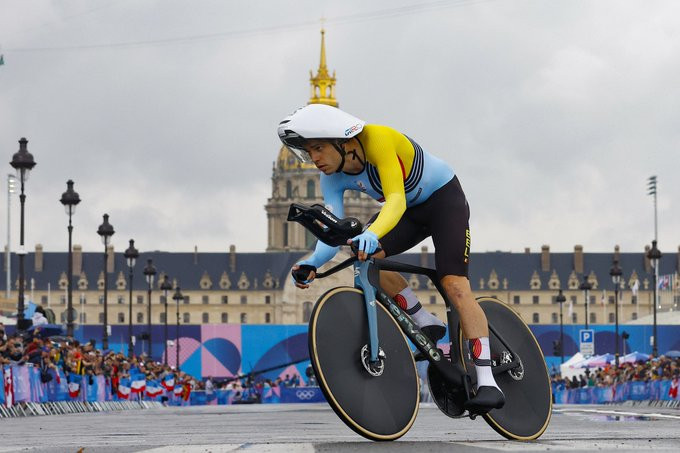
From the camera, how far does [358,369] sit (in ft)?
24.6

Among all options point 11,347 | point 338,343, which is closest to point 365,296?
point 338,343

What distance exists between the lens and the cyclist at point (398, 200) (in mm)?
7633

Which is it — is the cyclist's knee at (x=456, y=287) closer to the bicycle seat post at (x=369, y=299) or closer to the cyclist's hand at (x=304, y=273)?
the bicycle seat post at (x=369, y=299)

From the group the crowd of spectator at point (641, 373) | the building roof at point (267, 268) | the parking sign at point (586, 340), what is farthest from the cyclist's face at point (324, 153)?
the building roof at point (267, 268)

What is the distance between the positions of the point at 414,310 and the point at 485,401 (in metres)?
0.71

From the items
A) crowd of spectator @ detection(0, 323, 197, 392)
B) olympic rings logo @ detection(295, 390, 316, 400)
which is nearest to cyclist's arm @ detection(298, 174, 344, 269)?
crowd of spectator @ detection(0, 323, 197, 392)

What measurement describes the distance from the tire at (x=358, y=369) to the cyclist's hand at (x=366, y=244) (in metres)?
0.29

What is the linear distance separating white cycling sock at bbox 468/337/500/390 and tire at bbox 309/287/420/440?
52 centimetres

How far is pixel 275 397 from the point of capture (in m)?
62.0

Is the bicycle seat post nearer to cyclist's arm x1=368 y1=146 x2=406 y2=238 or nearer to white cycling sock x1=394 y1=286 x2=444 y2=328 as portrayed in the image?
cyclist's arm x1=368 y1=146 x2=406 y2=238

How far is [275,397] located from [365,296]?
5475 centimetres

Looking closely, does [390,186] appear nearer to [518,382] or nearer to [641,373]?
[518,382]

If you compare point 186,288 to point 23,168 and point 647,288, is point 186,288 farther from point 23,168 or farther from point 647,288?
Result: point 23,168

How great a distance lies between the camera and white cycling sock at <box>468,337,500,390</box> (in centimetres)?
808
